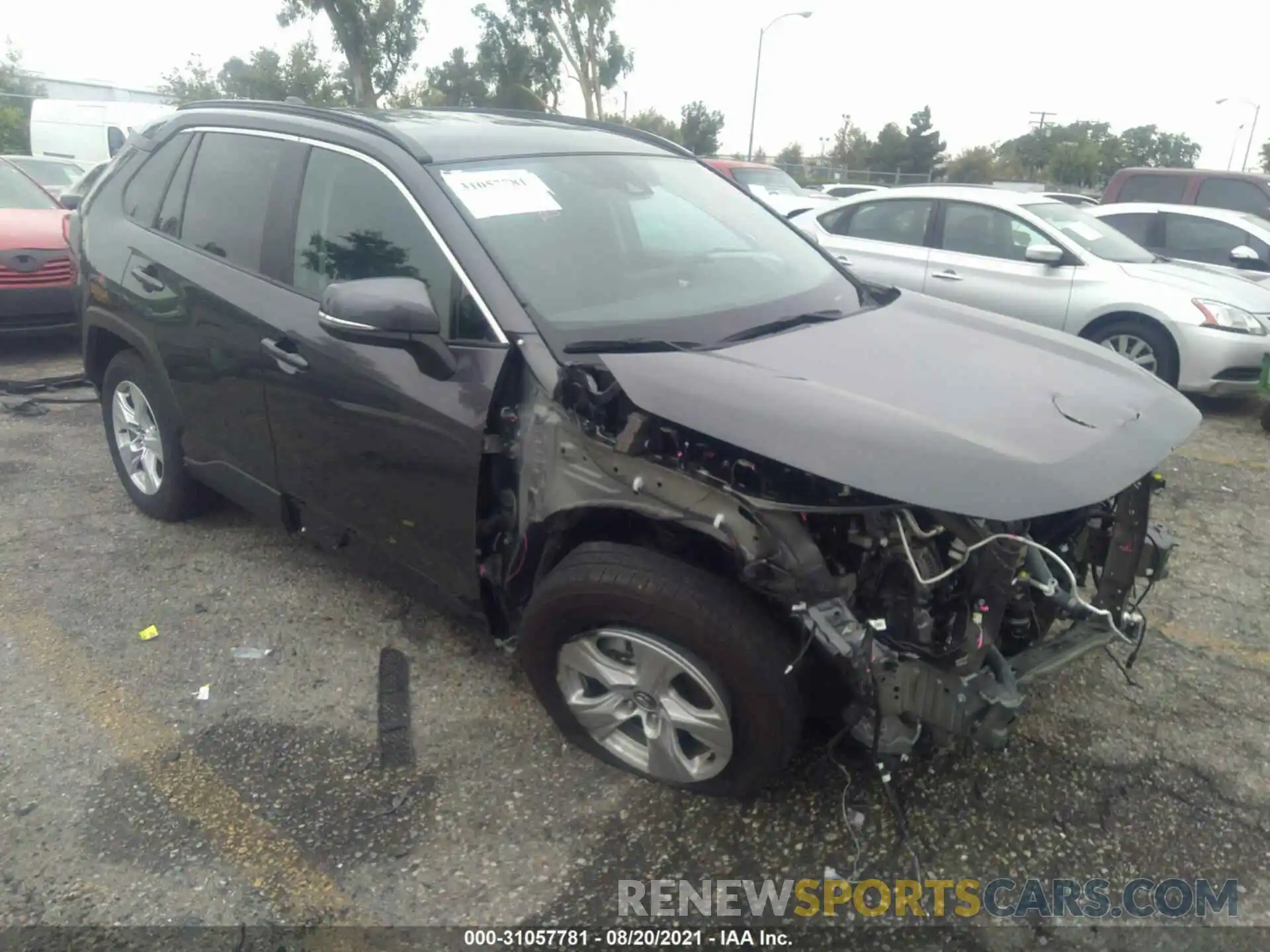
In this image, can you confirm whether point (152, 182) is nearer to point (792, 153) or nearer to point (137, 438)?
point (137, 438)

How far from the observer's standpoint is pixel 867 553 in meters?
2.36

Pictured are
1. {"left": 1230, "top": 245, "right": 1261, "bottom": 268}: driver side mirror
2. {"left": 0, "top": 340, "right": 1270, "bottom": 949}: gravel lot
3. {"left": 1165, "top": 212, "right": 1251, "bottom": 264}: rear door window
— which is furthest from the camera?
{"left": 1165, "top": 212, "right": 1251, "bottom": 264}: rear door window

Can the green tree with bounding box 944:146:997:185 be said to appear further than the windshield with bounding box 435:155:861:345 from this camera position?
Yes

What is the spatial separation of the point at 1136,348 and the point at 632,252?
5.13 m

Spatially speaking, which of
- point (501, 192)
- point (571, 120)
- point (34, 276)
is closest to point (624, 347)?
point (501, 192)

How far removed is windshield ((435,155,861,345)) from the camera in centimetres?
281

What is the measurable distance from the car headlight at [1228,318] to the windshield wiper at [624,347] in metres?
5.44

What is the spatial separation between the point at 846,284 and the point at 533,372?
4.98ft

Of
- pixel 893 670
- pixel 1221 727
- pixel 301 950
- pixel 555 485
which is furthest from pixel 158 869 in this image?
pixel 1221 727

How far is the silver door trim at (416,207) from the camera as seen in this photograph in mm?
2697

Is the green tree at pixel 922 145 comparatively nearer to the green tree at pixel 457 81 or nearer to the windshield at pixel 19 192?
the green tree at pixel 457 81

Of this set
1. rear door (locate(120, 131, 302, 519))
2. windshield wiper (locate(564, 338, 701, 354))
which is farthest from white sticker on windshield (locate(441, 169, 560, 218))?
rear door (locate(120, 131, 302, 519))

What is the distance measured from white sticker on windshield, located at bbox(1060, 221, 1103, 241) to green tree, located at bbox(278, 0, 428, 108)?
942 inches

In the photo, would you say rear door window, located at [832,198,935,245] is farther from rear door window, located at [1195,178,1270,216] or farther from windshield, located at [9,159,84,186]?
windshield, located at [9,159,84,186]
